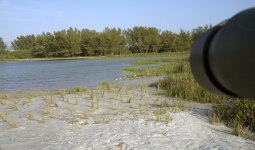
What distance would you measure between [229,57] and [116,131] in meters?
5.87

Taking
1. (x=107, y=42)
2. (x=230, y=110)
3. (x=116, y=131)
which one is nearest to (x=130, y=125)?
(x=116, y=131)

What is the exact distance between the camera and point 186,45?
73625mm

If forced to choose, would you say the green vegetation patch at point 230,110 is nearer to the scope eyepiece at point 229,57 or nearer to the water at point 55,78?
the scope eyepiece at point 229,57

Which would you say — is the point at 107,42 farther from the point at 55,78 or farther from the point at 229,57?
the point at 229,57

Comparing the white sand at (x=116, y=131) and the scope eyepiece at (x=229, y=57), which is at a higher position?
the scope eyepiece at (x=229, y=57)

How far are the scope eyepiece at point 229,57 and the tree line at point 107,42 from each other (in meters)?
72.1

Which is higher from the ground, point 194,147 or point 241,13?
point 241,13

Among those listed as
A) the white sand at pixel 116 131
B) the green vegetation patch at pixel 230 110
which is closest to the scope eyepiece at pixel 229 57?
the white sand at pixel 116 131

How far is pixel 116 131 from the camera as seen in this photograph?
6281mm

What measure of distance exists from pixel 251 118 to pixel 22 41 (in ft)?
322

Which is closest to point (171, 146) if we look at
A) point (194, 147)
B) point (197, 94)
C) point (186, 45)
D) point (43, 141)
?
point (194, 147)

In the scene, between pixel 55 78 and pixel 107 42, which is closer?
pixel 55 78

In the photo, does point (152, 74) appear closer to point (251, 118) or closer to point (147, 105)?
point (147, 105)

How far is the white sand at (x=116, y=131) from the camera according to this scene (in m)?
5.48
